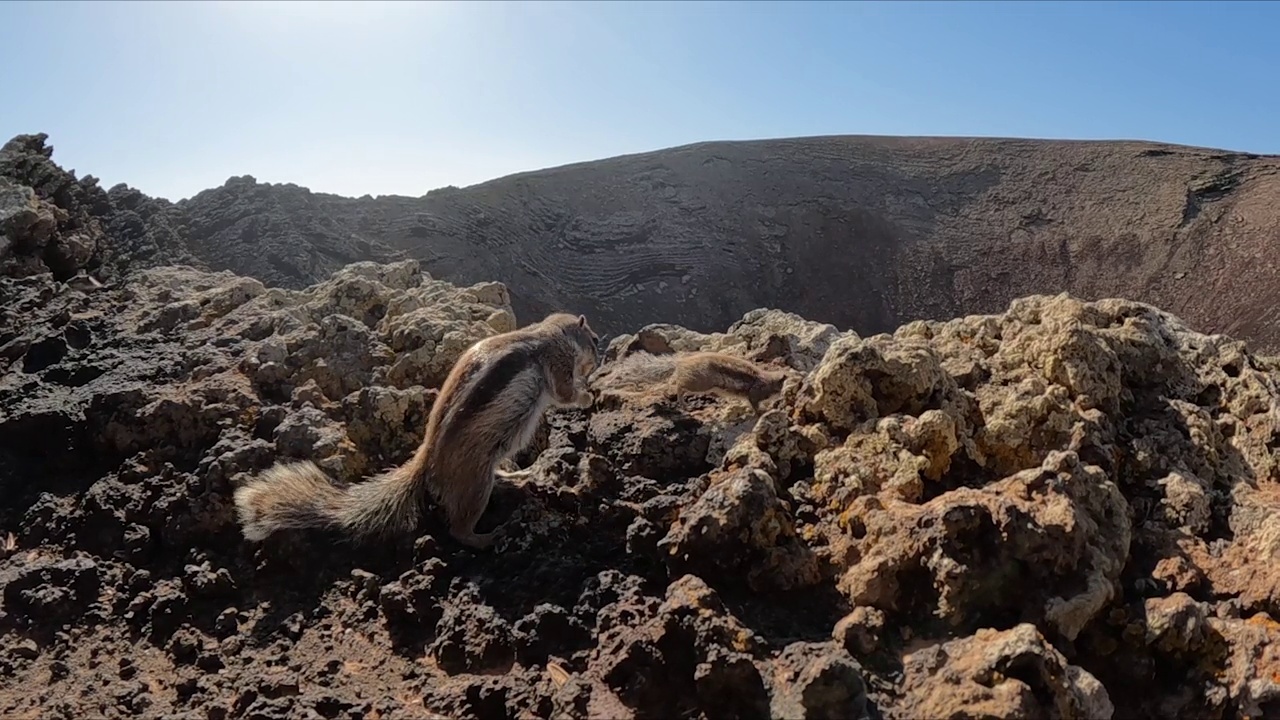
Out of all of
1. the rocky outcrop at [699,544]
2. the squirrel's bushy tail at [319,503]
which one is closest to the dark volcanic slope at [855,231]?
the rocky outcrop at [699,544]

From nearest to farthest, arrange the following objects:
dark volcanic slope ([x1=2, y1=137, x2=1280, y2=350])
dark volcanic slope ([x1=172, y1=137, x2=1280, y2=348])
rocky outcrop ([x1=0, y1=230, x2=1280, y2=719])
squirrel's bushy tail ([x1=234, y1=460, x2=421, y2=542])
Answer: rocky outcrop ([x1=0, y1=230, x2=1280, y2=719]), squirrel's bushy tail ([x1=234, y1=460, x2=421, y2=542]), dark volcanic slope ([x1=2, y1=137, x2=1280, y2=350]), dark volcanic slope ([x1=172, y1=137, x2=1280, y2=348])

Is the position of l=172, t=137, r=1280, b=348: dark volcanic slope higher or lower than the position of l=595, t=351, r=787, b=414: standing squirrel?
higher

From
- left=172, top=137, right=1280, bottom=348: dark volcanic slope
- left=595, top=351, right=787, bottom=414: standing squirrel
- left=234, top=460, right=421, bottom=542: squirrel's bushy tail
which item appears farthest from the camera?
left=172, top=137, right=1280, bottom=348: dark volcanic slope

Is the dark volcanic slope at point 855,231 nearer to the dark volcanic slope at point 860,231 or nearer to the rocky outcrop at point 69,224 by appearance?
the dark volcanic slope at point 860,231

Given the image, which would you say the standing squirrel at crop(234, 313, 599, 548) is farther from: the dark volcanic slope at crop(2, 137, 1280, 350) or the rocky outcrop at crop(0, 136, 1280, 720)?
the dark volcanic slope at crop(2, 137, 1280, 350)

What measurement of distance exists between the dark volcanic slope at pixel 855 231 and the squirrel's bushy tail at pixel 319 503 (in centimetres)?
1069

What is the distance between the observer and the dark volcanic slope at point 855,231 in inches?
635

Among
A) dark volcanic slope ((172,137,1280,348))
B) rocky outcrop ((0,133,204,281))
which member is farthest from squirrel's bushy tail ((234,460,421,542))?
dark volcanic slope ((172,137,1280,348))

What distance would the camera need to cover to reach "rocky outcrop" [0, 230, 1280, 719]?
259 centimetres

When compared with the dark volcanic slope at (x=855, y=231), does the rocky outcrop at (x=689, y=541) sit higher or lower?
lower

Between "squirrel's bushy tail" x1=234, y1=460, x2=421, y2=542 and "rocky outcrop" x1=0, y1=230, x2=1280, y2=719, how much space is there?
10 cm

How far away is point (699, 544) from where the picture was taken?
9.89 feet

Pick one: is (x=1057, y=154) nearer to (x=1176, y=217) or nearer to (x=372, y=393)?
(x=1176, y=217)

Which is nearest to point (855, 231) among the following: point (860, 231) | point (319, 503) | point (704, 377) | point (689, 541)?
point (860, 231)
